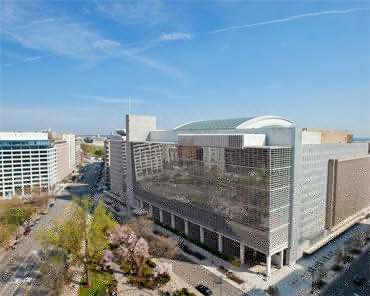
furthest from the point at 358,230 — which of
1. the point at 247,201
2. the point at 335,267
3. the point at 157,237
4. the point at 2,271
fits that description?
the point at 2,271

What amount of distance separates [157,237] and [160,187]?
12.3 m

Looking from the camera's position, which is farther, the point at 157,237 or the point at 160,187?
the point at 160,187

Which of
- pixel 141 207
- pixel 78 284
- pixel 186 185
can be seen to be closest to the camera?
pixel 78 284

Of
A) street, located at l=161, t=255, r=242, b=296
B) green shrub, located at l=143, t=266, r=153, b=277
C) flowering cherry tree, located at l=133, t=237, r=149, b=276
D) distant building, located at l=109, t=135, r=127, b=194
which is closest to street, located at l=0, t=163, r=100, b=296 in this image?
flowering cherry tree, located at l=133, t=237, r=149, b=276

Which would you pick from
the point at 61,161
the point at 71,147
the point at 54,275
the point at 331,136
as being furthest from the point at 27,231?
the point at 71,147

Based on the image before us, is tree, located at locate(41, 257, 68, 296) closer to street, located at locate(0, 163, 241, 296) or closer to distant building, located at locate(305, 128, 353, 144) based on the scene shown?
street, located at locate(0, 163, 241, 296)

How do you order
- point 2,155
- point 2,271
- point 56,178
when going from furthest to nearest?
point 56,178, point 2,155, point 2,271

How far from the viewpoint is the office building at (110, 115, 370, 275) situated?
4038cm

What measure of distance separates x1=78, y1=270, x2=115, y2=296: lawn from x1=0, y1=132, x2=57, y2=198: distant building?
214ft

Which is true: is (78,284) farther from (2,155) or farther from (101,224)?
(2,155)

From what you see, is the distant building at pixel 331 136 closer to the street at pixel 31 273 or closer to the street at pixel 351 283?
the street at pixel 351 283

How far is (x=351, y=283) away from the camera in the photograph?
1543 inches

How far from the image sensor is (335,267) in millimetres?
43031

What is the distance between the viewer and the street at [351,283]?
36.8 metres
